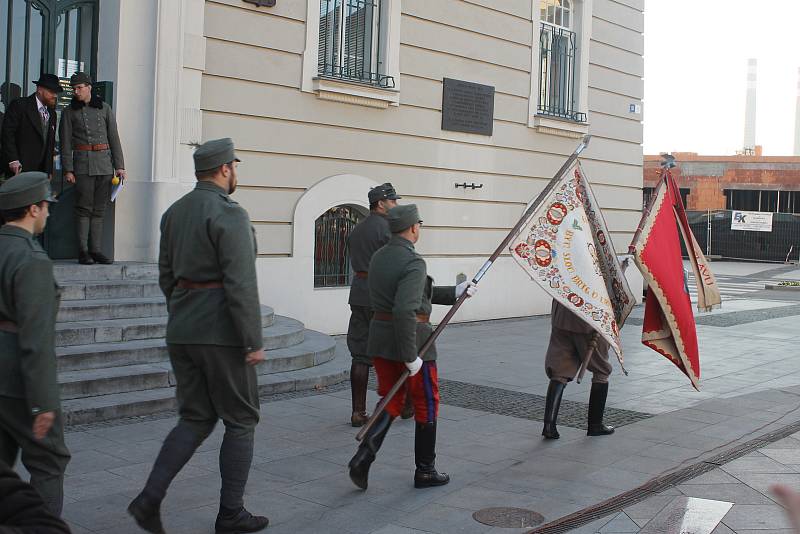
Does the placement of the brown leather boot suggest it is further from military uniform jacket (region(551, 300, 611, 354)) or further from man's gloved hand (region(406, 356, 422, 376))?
man's gloved hand (region(406, 356, 422, 376))

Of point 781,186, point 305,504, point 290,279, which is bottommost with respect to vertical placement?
point 305,504

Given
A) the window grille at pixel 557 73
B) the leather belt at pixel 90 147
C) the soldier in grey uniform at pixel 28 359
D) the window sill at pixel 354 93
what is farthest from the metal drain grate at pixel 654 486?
the window grille at pixel 557 73

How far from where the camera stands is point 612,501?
5.57 m

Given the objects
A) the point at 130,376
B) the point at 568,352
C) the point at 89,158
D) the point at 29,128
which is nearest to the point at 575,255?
the point at 568,352

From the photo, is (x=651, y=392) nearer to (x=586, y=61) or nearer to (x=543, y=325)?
(x=543, y=325)

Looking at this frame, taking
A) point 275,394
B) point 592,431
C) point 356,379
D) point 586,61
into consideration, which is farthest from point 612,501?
point 586,61

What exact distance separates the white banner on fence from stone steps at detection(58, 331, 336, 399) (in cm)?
3213

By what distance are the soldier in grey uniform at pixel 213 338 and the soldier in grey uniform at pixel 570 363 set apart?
2955 mm

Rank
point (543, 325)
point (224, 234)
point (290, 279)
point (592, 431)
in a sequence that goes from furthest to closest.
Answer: point (543, 325), point (290, 279), point (592, 431), point (224, 234)

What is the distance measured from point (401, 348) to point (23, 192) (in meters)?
2.29

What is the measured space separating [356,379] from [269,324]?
9.66ft

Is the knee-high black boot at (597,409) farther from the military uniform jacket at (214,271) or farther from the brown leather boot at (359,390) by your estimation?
the military uniform jacket at (214,271)

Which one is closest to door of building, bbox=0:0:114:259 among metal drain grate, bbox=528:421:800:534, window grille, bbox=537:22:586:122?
metal drain grate, bbox=528:421:800:534

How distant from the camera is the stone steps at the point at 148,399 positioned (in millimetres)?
7117
